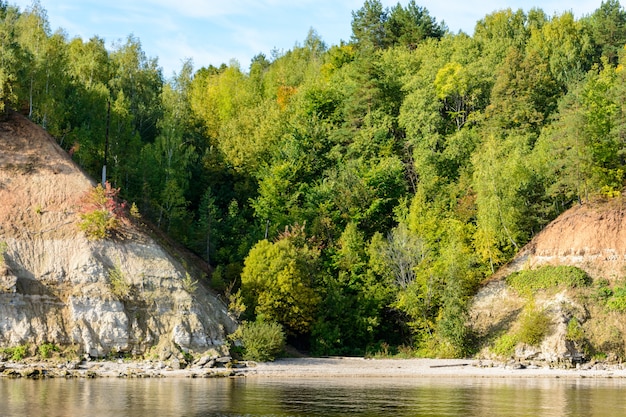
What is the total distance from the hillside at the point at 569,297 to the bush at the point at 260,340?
50.2 feet

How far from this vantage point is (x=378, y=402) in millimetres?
39125

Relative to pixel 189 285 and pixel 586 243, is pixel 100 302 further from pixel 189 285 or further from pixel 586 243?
pixel 586 243

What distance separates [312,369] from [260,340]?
3974 mm

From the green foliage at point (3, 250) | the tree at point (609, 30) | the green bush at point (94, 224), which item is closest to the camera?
the green foliage at point (3, 250)

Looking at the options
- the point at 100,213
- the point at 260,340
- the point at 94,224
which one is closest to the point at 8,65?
the point at 100,213

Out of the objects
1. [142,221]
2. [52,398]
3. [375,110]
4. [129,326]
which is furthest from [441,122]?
[52,398]

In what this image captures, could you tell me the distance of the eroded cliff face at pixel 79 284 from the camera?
5328 centimetres

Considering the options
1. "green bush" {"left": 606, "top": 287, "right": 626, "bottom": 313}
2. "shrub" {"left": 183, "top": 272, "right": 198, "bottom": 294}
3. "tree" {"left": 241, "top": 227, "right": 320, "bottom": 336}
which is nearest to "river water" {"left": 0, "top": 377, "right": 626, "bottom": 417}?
"shrub" {"left": 183, "top": 272, "right": 198, "bottom": 294}

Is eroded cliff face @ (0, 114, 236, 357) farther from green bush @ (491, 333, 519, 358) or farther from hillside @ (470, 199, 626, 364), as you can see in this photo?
hillside @ (470, 199, 626, 364)

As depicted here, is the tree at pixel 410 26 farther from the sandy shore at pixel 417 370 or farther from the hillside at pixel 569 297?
the sandy shore at pixel 417 370

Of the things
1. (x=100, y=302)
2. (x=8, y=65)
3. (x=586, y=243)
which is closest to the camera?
(x=100, y=302)

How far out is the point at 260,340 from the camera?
2217 inches

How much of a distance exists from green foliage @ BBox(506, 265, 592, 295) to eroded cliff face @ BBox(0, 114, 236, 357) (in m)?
21.8

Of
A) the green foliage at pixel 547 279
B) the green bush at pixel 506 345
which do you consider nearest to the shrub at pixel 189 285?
the green bush at pixel 506 345
